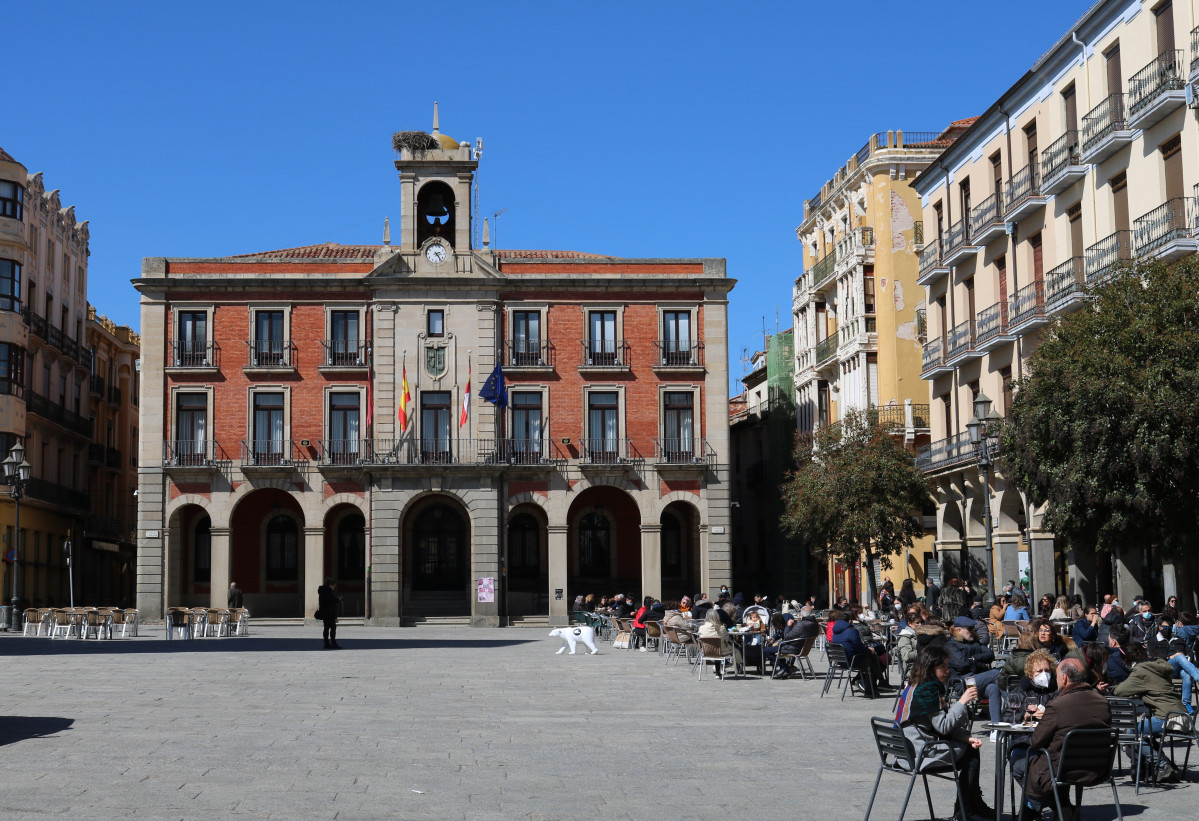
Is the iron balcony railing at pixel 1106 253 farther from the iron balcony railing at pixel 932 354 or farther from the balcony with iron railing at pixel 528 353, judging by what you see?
the balcony with iron railing at pixel 528 353

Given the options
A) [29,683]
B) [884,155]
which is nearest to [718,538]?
[884,155]

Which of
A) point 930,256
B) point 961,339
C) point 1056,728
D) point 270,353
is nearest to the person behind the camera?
point 1056,728

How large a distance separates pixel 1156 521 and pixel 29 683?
19.7m

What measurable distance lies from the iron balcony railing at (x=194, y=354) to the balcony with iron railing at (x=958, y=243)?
2602cm

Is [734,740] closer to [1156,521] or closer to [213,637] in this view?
[1156,521]

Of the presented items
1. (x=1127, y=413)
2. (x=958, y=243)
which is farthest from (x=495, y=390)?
(x=1127, y=413)

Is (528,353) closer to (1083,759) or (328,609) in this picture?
(328,609)

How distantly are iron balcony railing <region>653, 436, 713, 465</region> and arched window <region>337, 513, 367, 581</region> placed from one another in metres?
11.7

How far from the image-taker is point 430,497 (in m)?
52.4

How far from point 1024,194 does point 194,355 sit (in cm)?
2960

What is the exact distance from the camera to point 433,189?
169 ft

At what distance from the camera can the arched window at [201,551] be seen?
5228 cm

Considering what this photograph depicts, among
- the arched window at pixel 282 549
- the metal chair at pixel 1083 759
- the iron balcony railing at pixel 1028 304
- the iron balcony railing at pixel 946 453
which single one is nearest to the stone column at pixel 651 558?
the iron balcony railing at pixel 946 453

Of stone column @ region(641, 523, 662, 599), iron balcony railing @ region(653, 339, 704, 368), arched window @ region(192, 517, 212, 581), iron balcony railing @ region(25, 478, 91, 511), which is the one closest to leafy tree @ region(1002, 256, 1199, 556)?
stone column @ region(641, 523, 662, 599)
